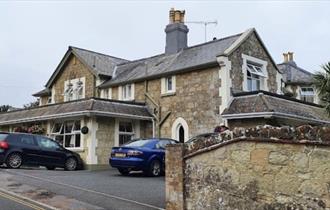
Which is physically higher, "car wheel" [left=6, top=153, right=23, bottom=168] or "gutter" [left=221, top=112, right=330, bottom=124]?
"gutter" [left=221, top=112, right=330, bottom=124]

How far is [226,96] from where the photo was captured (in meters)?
19.4

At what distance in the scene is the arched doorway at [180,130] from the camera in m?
21.1

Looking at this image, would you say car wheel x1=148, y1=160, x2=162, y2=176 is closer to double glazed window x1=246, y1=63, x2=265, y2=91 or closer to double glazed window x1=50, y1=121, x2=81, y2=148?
double glazed window x1=50, y1=121, x2=81, y2=148

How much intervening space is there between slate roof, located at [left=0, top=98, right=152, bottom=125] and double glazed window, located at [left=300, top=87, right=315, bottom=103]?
1299 centimetres

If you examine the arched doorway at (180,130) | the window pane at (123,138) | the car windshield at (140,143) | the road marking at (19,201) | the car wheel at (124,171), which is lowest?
the road marking at (19,201)

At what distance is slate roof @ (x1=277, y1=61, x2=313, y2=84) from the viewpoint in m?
29.8

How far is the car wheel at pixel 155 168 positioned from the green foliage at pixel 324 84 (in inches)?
264

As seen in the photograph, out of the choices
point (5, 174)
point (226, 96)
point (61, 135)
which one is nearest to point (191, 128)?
point (226, 96)

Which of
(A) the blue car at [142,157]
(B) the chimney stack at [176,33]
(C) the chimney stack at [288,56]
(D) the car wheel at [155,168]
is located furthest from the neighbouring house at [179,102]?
(C) the chimney stack at [288,56]

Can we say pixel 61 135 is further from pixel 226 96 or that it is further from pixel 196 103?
pixel 226 96

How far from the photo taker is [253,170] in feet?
21.8

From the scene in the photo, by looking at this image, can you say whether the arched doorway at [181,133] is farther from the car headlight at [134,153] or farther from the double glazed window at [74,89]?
the double glazed window at [74,89]

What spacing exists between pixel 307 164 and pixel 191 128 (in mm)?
14985

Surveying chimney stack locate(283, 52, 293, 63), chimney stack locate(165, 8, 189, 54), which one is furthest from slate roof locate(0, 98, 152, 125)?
chimney stack locate(283, 52, 293, 63)
